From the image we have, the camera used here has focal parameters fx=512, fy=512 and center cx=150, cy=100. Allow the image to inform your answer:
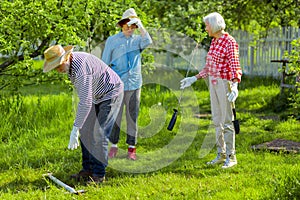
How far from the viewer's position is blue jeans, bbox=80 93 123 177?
5.18 m

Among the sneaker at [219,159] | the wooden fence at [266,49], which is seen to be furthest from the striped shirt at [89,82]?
the wooden fence at [266,49]

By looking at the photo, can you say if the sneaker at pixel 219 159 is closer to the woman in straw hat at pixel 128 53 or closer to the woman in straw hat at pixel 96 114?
the woman in straw hat at pixel 128 53

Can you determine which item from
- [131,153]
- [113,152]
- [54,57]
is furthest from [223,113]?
[54,57]

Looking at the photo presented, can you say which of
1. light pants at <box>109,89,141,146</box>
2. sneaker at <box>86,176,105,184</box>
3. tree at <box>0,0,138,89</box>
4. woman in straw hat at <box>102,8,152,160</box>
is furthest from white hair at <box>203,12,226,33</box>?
tree at <box>0,0,138,89</box>

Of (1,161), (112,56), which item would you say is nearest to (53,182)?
(1,161)

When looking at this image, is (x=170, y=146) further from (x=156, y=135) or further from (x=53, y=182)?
(x=53, y=182)

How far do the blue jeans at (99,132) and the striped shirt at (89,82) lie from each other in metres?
0.09

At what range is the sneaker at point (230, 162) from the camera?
5651mm

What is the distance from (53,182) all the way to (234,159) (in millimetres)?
2013

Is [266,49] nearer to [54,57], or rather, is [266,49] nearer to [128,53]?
[128,53]

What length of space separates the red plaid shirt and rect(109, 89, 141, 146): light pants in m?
1.04

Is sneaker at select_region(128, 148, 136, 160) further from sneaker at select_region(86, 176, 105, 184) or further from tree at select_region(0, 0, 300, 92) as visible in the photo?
tree at select_region(0, 0, 300, 92)

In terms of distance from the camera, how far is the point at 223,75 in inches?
218

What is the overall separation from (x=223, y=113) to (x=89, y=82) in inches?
64.6
